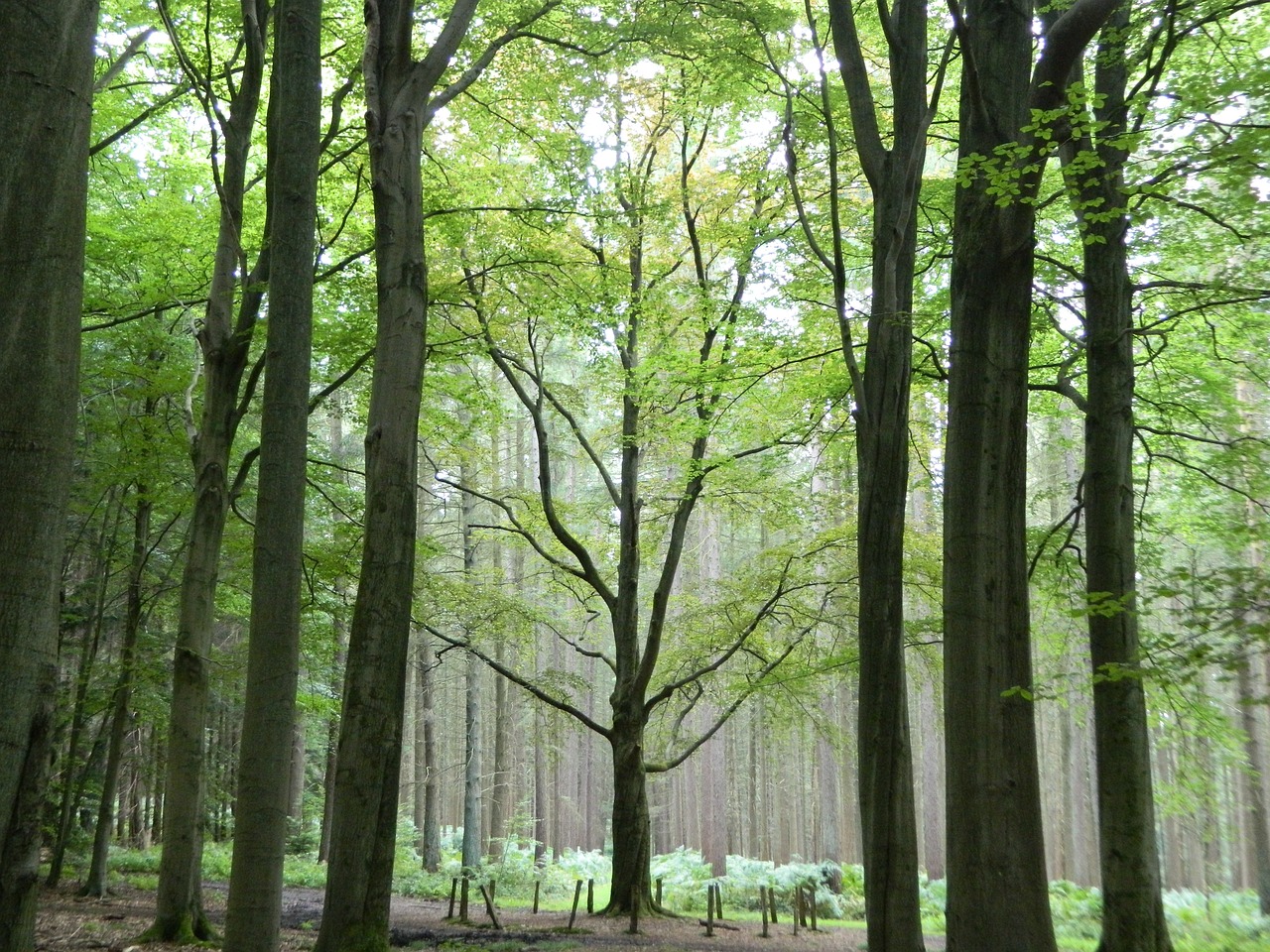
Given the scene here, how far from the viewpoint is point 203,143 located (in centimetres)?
1244

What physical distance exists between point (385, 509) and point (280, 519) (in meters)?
0.84

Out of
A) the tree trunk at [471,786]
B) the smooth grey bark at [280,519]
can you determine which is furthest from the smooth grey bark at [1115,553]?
the tree trunk at [471,786]

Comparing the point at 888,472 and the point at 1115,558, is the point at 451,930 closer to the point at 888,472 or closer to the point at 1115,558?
the point at 888,472

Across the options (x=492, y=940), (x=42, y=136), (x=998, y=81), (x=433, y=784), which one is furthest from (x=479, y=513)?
→ (x=42, y=136)

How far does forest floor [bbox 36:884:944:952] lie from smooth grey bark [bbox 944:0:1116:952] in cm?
593

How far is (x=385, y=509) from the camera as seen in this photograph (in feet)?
17.8

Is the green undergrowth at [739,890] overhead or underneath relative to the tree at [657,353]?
underneath

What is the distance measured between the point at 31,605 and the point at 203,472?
6.73m

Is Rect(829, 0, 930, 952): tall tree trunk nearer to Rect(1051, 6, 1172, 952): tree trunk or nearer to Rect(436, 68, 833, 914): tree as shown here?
Rect(1051, 6, 1172, 952): tree trunk

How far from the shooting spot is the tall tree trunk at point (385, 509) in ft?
16.3

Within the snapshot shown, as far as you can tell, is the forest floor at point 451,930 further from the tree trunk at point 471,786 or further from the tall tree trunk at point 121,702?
the tree trunk at point 471,786

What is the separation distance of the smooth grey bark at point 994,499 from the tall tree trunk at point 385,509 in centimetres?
306

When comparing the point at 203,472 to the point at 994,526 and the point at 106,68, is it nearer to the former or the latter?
the point at 106,68

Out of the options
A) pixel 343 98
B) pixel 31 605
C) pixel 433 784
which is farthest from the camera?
pixel 433 784
